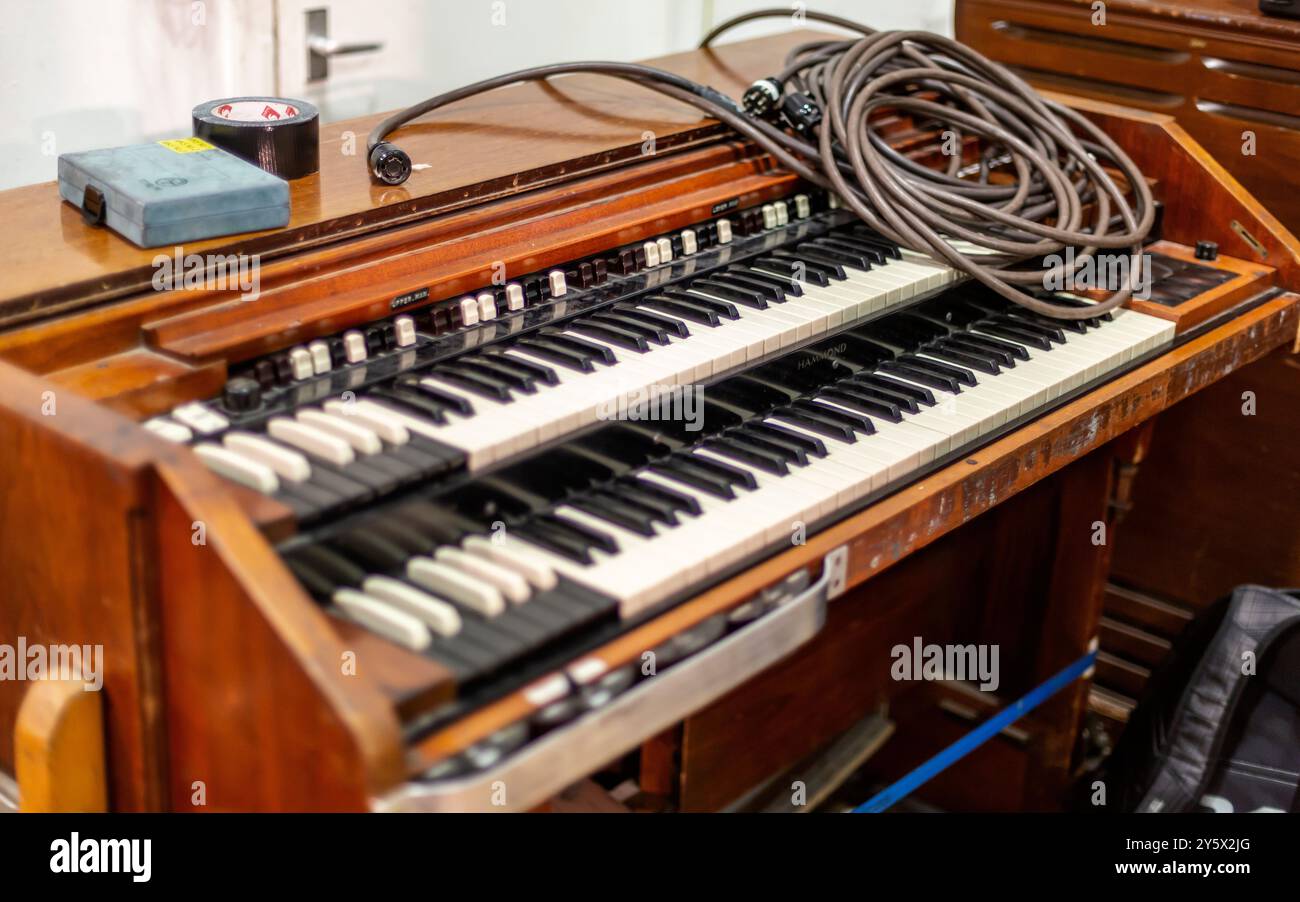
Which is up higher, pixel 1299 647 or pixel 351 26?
pixel 351 26

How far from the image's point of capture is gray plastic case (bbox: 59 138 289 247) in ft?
5.47

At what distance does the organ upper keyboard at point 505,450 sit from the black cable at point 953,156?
0.07m

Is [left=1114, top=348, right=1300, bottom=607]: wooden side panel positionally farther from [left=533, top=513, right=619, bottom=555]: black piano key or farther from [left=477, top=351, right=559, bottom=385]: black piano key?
[left=533, top=513, right=619, bottom=555]: black piano key

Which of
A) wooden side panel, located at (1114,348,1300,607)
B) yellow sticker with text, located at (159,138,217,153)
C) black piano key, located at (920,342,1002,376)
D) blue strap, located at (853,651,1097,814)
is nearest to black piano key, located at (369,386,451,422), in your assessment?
yellow sticker with text, located at (159,138,217,153)

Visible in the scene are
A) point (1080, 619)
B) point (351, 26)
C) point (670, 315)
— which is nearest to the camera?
point (670, 315)

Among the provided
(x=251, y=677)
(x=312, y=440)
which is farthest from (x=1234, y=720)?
(x=251, y=677)

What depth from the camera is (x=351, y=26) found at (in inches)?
133

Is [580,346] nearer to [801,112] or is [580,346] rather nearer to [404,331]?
[404,331]

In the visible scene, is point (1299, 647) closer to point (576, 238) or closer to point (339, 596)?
point (576, 238)

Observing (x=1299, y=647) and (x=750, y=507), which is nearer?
(x=750, y=507)

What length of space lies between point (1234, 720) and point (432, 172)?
Answer: 158 cm
